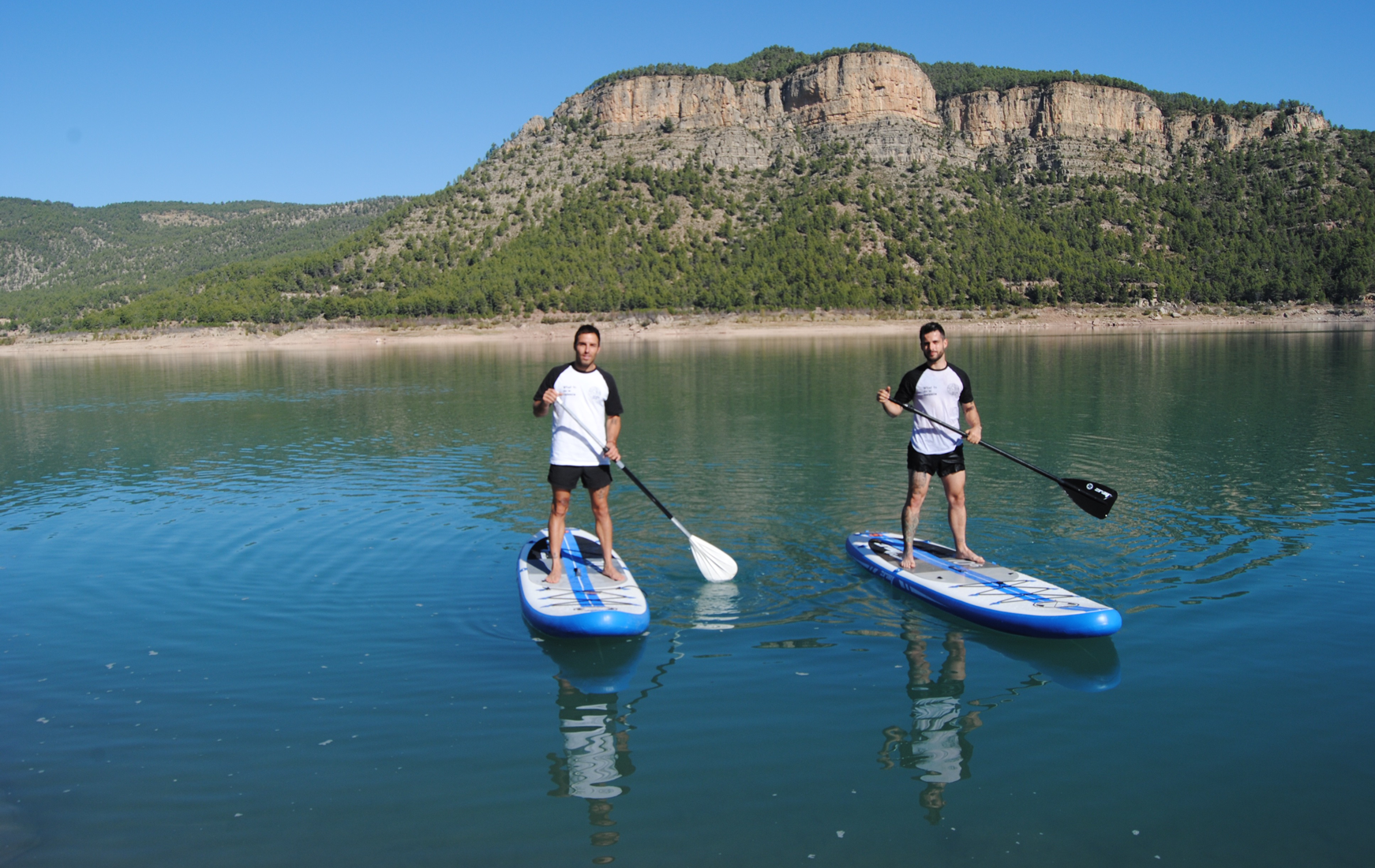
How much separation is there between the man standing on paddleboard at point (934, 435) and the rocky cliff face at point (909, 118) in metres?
133

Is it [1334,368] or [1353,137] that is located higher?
[1353,137]

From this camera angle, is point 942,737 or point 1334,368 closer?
point 942,737

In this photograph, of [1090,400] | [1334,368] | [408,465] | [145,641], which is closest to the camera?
[145,641]

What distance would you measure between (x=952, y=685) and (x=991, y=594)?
5.08 feet

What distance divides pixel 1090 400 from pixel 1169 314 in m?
78.3

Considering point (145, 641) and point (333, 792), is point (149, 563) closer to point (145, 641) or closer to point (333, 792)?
point (145, 641)

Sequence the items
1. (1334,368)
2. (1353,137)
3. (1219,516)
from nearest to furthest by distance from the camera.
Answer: (1219,516), (1334,368), (1353,137)

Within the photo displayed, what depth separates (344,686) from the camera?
702 centimetres

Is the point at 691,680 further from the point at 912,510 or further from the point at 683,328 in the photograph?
the point at 683,328

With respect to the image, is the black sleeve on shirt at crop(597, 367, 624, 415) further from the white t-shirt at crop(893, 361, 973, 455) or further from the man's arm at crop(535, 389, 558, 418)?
the white t-shirt at crop(893, 361, 973, 455)

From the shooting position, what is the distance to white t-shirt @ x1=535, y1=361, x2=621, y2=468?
27.9ft

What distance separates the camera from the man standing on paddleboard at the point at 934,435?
9156mm

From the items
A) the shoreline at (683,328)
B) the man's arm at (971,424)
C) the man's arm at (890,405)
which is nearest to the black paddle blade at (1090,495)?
the man's arm at (971,424)

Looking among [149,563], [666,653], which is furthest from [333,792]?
[149,563]
